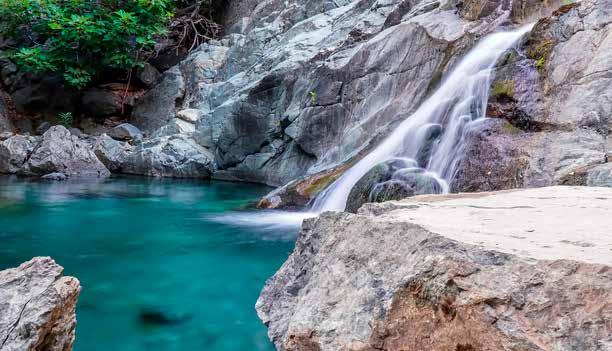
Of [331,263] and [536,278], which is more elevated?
[536,278]

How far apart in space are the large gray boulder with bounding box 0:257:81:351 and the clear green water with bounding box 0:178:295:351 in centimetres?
67

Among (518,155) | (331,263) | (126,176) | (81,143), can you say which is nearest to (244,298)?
(331,263)

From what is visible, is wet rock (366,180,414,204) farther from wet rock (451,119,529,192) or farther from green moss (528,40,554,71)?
green moss (528,40,554,71)

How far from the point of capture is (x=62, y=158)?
1255cm

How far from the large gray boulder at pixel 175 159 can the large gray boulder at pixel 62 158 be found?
3.43ft

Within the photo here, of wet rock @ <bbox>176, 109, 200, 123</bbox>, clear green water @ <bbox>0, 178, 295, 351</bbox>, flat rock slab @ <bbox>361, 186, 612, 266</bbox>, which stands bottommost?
clear green water @ <bbox>0, 178, 295, 351</bbox>

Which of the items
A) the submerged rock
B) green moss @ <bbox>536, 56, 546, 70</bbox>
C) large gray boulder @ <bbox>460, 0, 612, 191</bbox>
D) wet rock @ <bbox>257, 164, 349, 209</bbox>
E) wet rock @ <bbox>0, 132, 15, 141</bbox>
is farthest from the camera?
wet rock @ <bbox>0, 132, 15, 141</bbox>

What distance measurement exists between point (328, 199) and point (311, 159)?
321cm

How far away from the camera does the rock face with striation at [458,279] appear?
4.38 ft

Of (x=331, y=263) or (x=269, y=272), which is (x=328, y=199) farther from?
(x=331, y=263)

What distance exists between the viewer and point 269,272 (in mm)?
4531

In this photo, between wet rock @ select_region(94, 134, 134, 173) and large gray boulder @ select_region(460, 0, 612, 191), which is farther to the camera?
wet rock @ select_region(94, 134, 134, 173)

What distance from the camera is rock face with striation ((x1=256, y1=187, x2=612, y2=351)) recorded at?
52.6 inches

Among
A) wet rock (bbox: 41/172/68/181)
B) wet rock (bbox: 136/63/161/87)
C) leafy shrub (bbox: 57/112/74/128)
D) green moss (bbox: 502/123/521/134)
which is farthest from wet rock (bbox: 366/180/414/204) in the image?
leafy shrub (bbox: 57/112/74/128)
